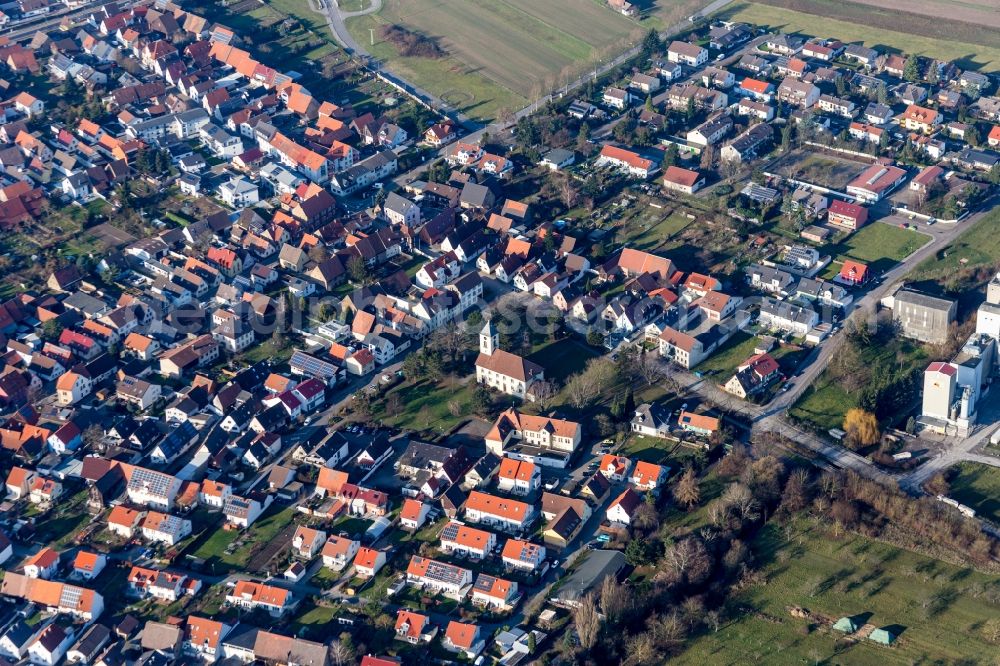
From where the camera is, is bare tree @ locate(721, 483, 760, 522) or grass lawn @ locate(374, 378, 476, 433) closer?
bare tree @ locate(721, 483, 760, 522)

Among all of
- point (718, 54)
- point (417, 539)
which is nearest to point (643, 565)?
point (417, 539)

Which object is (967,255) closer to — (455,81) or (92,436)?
(455,81)

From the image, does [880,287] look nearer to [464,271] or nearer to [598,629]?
[464,271]

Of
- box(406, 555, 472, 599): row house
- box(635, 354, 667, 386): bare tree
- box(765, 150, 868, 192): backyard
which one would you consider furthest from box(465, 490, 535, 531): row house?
box(765, 150, 868, 192): backyard

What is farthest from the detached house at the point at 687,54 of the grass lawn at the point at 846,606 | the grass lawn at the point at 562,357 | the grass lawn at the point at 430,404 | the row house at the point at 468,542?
the row house at the point at 468,542

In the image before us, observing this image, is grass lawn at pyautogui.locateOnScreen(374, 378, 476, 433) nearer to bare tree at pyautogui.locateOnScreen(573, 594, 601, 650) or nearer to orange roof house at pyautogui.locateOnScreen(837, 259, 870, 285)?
A: bare tree at pyautogui.locateOnScreen(573, 594, 601, 650)

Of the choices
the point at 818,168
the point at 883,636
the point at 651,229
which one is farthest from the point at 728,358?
the point at 818,168

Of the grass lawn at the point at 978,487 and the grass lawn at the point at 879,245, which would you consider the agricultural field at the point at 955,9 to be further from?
the grass lawn at the point at 978,487
